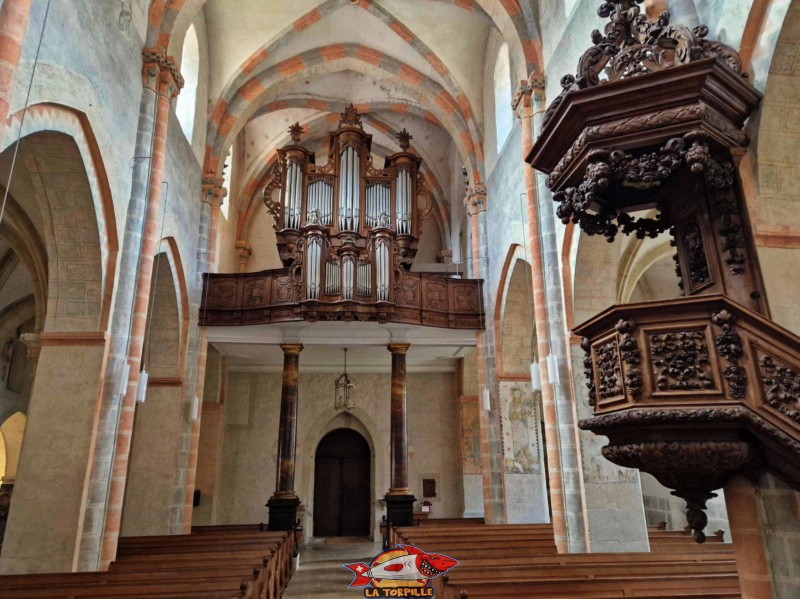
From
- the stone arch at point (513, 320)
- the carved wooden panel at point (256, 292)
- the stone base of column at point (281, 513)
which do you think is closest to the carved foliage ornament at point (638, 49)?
the stone arch at point (513, 320)

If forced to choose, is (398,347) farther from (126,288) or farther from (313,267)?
(126,288)

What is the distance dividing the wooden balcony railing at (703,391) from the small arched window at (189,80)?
36.4ft

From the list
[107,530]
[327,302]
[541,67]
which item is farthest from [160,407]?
[541,67]

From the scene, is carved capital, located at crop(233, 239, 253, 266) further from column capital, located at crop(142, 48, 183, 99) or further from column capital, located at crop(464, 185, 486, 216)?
column capital, located at crop(142, 48, 183, 99)

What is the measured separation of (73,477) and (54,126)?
13.9 feet

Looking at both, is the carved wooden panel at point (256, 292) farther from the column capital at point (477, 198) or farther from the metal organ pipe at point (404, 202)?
the column capital at point (477, 198)

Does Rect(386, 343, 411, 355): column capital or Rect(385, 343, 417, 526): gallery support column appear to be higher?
Rect(386, 343, 411, 355): column capital

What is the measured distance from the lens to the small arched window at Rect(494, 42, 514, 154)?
1310 cm

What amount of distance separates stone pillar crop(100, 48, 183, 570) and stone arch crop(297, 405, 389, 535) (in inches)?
392

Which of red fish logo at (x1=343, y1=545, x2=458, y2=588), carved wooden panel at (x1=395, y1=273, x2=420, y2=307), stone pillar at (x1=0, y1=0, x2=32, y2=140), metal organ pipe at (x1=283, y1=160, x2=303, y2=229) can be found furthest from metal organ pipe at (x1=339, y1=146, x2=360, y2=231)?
red fish logo at (x1=343, y1=545, x2=458, y2=588)

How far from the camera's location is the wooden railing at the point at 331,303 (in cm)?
1283

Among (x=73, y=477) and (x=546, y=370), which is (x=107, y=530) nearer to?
(x=73, y=477)

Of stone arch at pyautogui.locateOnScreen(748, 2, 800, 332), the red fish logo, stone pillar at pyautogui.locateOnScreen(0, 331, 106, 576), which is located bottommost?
the red fish logo

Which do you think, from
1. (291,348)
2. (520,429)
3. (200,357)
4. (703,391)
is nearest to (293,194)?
(291,348)
